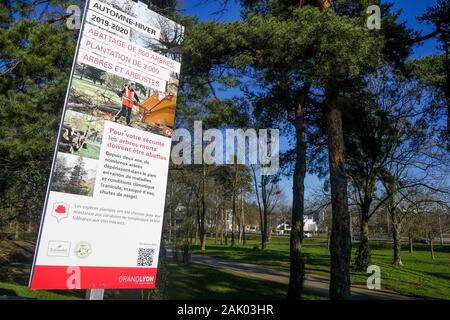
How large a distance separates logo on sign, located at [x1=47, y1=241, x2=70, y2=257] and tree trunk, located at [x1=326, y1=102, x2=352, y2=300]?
5.91 m

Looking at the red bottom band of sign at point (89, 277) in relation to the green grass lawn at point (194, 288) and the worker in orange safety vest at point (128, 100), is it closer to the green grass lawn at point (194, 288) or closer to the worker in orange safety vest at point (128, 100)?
the worker in orange safety vest at point (128, 100)

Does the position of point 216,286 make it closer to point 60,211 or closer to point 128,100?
point 128,100

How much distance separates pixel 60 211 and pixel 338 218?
20.1 feet

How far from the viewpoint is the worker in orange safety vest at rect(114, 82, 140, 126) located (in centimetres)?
499

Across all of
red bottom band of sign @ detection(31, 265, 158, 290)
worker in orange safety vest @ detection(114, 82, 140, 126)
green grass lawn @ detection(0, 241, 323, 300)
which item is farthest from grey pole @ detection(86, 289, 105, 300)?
green grass lawn @ detection(0, 241, 323, 300)

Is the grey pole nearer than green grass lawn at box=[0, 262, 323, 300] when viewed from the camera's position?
Yes

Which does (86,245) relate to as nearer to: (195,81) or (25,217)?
(195,81)

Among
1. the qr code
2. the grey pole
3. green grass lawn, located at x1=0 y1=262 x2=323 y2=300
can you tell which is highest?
the qr code

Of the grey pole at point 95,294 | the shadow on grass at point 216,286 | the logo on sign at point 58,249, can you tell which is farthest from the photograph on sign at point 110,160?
the shadow on grass at point 216,286

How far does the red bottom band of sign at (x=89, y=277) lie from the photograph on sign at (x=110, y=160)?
1 centimetres

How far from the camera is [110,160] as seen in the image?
480cm

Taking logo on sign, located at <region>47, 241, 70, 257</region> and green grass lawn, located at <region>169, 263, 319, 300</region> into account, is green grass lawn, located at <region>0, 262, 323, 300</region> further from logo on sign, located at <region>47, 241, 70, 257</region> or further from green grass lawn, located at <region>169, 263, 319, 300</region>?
logo on sign, located at <region>47, 241, 70, 257</region>

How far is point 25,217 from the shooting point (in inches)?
491
